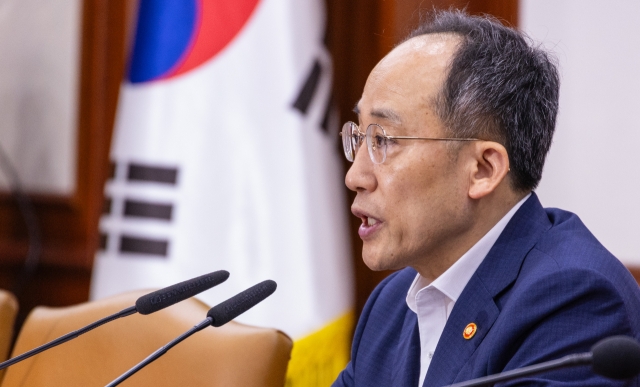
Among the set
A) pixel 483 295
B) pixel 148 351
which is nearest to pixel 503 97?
pixel 483 295

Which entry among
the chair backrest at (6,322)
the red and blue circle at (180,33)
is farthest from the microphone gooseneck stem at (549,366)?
the red and blue circle at (180,33)

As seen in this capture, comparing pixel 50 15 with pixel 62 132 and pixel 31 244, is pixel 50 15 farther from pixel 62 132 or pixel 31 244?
pixel 31 244

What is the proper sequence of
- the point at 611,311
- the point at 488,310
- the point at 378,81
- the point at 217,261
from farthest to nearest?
the point at 217,261 < the point at 378,81 < the point at 488,310 < the point at 611,311

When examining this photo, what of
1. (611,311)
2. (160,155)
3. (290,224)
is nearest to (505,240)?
(611,311)

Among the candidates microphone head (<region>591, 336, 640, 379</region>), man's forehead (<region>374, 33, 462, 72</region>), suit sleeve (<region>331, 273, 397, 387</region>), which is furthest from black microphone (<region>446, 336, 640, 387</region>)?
suit sleeve (<region>331, 273, 397, 387</region>)

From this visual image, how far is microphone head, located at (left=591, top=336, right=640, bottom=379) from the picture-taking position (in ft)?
2.42

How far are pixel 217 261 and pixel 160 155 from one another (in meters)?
0.35

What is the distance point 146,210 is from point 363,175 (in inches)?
38.2

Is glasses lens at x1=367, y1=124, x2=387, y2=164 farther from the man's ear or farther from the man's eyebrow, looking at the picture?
the man's ear

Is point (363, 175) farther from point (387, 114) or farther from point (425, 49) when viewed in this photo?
point (425, 49)

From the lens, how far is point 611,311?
104 centimetres

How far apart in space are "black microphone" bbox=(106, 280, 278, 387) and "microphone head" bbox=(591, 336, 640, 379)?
1.84ft

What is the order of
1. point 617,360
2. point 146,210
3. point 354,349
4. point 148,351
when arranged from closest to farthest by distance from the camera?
point 617,360 → point 148,351 → point 354,349 → point 146,210

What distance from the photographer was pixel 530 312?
1.06m
